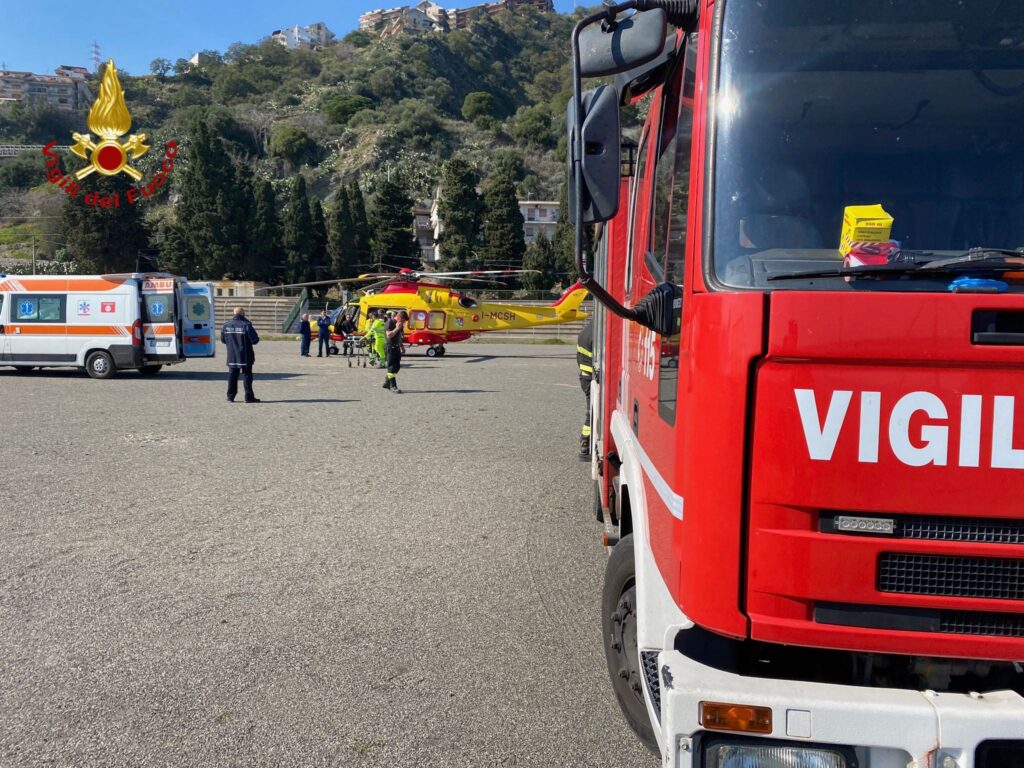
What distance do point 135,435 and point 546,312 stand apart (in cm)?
1786

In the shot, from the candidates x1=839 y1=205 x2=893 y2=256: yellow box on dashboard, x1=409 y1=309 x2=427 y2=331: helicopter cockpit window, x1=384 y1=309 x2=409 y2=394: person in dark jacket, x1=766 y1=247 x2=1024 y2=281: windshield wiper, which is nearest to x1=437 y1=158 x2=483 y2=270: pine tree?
x1=409 y1=309 x2=427 y2=331: helicopter cockpit window

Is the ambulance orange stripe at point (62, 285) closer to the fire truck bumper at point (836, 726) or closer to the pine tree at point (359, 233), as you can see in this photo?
the fire truck bumper at point (836, 726)

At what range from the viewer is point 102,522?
264 inches

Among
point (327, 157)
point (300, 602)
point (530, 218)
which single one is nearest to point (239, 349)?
point (300, 602)

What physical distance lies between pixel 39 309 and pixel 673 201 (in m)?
19.8

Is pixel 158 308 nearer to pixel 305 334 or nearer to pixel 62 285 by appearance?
pixel 62 285

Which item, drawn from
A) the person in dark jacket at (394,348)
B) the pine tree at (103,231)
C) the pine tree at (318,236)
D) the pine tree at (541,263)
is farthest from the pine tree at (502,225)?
the person in dark jacket at (394,348)

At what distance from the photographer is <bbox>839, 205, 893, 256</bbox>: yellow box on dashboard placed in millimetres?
2328

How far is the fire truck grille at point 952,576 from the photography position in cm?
218

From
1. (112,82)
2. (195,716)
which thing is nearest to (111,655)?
(195,716)

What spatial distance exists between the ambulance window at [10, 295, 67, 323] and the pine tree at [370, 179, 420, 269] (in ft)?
146

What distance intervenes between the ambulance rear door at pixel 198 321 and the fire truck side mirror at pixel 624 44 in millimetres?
18863

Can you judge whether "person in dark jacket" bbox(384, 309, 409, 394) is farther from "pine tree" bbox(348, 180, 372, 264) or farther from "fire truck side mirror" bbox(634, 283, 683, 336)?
"pine tree" bbox(348, 180, 372, 264)

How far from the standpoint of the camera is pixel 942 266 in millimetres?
2219
